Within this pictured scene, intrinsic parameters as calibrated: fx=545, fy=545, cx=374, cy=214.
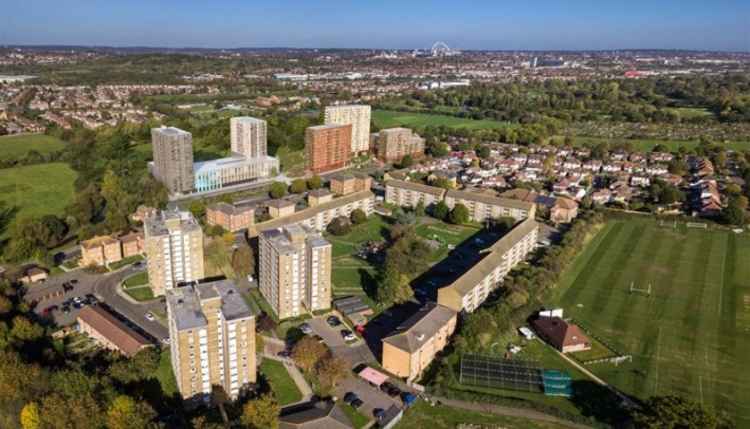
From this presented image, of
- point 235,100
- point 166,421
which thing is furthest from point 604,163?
point 235,100

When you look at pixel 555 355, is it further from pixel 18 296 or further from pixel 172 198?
pixel 172 198

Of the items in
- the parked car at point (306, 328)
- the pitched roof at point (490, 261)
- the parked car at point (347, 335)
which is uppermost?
the pitched roof at point (490, 261)

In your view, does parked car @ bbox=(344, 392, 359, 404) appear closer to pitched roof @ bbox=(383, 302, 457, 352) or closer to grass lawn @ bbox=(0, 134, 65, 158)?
pitched roof @ bbox=(383, 302, 457, 352)

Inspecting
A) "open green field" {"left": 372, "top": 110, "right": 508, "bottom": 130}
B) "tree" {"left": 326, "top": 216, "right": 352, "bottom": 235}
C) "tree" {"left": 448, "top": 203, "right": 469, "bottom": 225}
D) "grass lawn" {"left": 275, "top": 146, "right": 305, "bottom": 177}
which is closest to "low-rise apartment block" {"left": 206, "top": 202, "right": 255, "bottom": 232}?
"tree" {"left": 326, "top": 216, "right": 352, "bottom": 235}

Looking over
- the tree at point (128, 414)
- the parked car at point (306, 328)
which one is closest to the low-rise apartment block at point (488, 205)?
the parked car at point (306, 328)

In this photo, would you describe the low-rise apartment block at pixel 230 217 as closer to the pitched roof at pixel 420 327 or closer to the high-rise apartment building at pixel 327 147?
the high-rise apartment building at pixel 327 147
